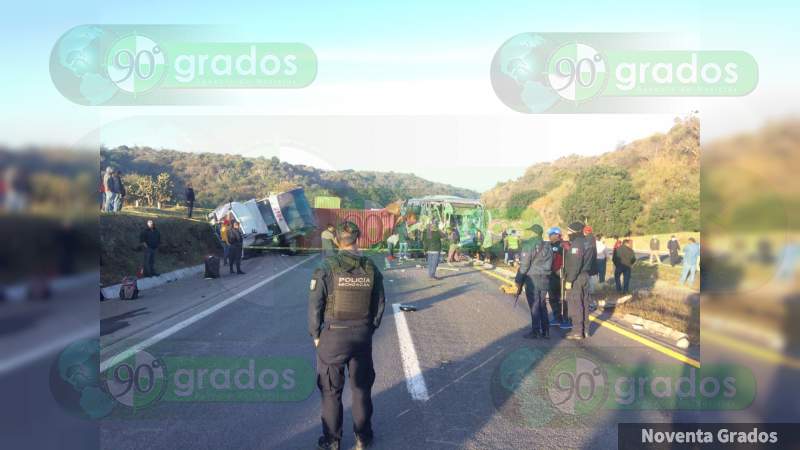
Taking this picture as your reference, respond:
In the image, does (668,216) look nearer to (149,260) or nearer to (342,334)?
(342,334)

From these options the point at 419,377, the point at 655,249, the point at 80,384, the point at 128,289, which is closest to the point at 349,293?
the point at 419,377

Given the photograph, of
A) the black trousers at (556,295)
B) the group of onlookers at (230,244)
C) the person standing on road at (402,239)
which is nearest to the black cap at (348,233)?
the black trousers at (556,295)

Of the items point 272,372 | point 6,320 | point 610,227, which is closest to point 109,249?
point 272,372

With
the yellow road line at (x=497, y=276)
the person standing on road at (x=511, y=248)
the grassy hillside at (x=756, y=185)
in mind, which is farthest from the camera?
the person standing on road at (x=511, y=248)

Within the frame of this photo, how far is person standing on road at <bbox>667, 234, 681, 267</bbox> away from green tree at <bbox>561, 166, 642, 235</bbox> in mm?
767

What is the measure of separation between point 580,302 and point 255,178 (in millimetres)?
11534

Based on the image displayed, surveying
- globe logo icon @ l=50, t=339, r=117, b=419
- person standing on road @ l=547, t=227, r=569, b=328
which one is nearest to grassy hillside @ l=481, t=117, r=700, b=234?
person standing on road @ l=547, t=227, r=569, b=328

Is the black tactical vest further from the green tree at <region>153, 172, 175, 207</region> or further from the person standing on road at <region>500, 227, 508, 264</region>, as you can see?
the person standing on road at <region>500, 227, 508, 264</region>

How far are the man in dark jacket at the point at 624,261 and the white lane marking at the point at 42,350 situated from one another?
10.1 metres

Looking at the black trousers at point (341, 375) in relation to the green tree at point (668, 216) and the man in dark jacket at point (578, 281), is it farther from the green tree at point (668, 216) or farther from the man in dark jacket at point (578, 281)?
the man in dark jacket at point (578, 281)

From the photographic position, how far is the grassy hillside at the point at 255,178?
463 inches

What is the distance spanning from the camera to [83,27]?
24.8 ft

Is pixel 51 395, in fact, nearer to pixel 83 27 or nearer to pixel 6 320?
pixel 6 320

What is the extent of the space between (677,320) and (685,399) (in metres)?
4.36
